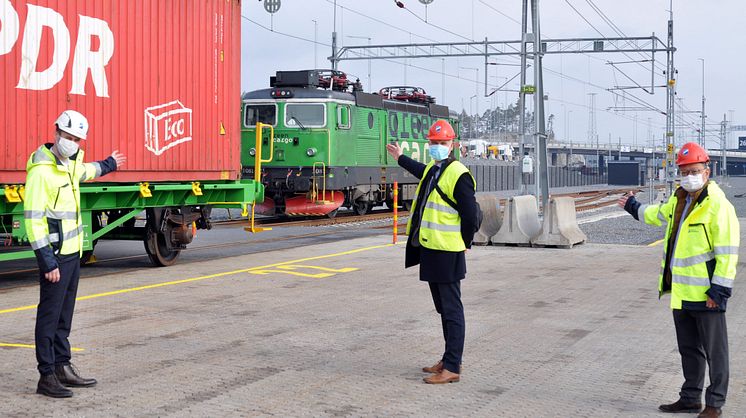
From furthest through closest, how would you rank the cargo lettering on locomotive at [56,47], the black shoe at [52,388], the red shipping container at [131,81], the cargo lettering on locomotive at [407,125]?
the cargo lettering on locomotive at [407,125] → the red shipping container at [131,81] → the cargo lettering on locomotive at [56,47] → the black shoe at [52,388]

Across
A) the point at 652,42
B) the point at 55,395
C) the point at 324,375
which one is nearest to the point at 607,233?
the point at 324,375

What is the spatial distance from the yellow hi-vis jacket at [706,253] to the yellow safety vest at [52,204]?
4.11m

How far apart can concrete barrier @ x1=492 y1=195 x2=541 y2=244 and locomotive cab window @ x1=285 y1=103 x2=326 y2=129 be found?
27.0ft

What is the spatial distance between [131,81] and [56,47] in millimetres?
1564

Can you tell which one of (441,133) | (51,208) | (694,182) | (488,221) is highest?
(441,133)

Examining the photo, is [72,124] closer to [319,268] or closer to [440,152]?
[440,152]

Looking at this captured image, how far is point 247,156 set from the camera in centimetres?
2625

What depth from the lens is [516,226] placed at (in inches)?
746

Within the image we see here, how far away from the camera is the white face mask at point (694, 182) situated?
6.44 meters

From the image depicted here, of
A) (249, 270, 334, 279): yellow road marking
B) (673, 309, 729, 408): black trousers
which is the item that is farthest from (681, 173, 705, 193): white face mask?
(249, 270, 334, 279): yellow road marking

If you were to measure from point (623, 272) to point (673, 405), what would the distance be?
8.39 metres

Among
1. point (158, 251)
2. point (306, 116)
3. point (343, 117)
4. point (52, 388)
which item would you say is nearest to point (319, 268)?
point (158, 251)

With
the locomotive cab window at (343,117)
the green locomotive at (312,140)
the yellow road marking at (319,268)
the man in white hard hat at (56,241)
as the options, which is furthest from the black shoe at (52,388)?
the locomotive cab window at (343,117)

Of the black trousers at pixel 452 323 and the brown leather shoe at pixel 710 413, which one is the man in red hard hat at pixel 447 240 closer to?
the black trousers at pixel 452 323
